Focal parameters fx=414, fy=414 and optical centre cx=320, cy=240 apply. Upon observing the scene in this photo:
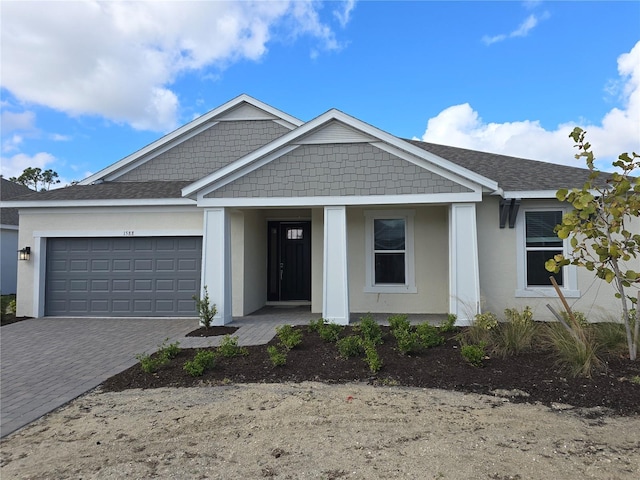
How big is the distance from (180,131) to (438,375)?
11.0 metres

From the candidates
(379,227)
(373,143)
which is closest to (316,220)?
(379,227)

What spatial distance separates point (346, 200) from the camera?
9008mm

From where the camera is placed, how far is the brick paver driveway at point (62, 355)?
16.8 feet

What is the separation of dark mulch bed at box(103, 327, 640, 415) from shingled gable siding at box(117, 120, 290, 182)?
25.8 ft

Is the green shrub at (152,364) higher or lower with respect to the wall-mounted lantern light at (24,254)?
lower

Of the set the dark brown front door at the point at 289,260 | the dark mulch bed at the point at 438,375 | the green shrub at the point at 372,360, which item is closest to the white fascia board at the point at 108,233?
the dark brown front door at the point at 289,260

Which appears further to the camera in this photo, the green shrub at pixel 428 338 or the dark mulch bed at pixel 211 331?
the dark mulch bed at pixel 211 331

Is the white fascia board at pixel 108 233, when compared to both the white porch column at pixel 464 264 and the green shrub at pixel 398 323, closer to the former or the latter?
the green shrub at pixel 398 323

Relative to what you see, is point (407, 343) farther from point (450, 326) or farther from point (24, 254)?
point (24, 254)

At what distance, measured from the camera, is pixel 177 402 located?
493 centimetres

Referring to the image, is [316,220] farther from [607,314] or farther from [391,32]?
[607,314]

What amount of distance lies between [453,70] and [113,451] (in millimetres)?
13701

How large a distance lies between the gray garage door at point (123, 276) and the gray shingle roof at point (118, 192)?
1127 mm

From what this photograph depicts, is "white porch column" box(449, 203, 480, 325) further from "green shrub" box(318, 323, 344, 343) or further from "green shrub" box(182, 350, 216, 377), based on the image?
"green shrub" box(182, 350, 216, 377)
